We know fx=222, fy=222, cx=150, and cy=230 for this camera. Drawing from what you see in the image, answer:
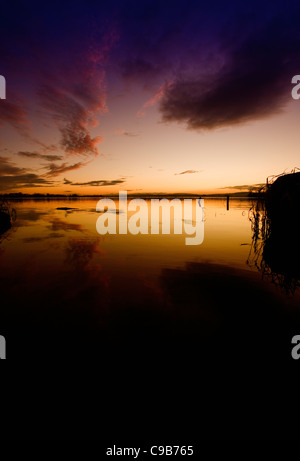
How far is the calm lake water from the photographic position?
231 inches

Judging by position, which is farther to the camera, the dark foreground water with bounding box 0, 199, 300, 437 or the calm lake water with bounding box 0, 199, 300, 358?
the calm lake water with bounding box 0, 199, 300, 358

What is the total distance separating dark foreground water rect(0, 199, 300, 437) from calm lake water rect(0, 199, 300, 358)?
1.4 inches

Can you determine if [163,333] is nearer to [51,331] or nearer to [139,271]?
[51,331]

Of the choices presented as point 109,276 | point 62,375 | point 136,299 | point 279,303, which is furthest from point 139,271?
point 62,375

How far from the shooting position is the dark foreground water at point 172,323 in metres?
4.09

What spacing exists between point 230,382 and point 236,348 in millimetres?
1146

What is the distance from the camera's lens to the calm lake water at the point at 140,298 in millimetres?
5855

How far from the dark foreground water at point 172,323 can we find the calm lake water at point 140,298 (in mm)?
36

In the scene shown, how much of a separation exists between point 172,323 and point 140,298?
6.31ft

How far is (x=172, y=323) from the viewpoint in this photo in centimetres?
636

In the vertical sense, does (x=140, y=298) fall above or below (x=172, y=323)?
above

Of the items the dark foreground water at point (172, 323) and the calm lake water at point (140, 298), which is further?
the calm lake water at point (140, 298)
